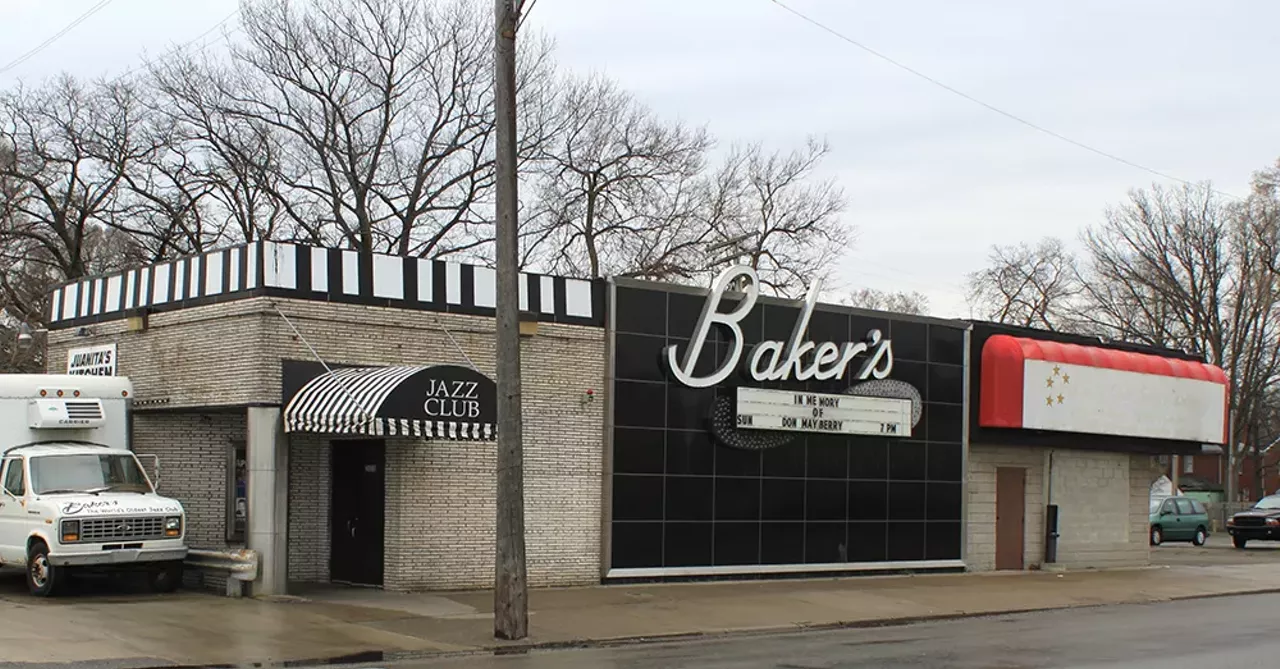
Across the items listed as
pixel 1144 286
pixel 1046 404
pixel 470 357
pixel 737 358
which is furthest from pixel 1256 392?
pixel 470 357

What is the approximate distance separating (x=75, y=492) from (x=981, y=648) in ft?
40.9

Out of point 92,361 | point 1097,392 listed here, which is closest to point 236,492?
point 92,361

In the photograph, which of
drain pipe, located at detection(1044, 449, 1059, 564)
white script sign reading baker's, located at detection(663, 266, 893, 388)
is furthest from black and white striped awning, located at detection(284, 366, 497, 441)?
drain pipe, located at detection(1044, 449, 1059, 564)

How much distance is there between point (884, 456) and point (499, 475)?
1224 cm

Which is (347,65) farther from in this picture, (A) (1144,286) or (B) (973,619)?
(A) (1144,286)

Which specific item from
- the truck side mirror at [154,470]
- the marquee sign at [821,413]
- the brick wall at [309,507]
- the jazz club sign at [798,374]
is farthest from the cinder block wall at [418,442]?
the marquee sign at [821,413]

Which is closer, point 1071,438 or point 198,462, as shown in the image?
point 198,462

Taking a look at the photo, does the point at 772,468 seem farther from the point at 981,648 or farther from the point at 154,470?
the point at 154,470

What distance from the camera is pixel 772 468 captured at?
24.1m

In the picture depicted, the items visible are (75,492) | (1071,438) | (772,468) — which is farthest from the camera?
(1071,438)

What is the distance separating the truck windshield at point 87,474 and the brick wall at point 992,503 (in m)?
16.8

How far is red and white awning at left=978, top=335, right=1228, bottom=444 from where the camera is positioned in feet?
89.4

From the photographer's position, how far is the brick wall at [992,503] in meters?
27.7

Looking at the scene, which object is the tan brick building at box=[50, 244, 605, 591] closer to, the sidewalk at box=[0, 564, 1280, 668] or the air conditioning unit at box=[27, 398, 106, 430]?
the sidewalk at box=[0, 564, 1280, 668]
